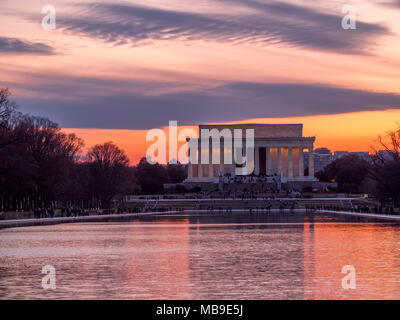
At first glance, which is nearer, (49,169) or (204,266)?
(204,266)

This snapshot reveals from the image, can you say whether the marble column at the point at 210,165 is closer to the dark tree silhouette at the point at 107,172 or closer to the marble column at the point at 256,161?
the marble column at the point at 256,161

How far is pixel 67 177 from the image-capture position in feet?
262

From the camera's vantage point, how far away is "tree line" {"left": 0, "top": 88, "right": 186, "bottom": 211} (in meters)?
64.0

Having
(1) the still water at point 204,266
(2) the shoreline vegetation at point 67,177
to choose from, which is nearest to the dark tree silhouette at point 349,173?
(2) the shoreline vegetation at point 67,177

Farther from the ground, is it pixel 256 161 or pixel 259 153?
pixel 259 153

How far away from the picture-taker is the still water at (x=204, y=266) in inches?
771

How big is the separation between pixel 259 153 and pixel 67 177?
222ft

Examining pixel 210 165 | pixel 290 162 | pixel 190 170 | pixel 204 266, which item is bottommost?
pixel 204 266

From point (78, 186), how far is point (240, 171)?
61674 millimetres

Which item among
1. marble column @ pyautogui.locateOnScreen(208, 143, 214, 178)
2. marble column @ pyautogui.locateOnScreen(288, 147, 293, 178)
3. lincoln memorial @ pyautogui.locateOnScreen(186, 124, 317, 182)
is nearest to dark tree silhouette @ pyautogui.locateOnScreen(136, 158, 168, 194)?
lincoln memorial @ pyautogui.locateOnScreen(186, 124, 317, 182)

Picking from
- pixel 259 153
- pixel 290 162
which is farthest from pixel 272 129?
pixel 290 162

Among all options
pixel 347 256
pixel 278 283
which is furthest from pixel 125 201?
pixel 278 283

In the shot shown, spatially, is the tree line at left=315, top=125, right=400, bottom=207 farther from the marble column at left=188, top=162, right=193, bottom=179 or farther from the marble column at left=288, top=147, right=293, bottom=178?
the marble column at left=188, top=162, right=193, bottom=179

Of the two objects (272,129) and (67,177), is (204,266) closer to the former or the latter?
(67,177)
